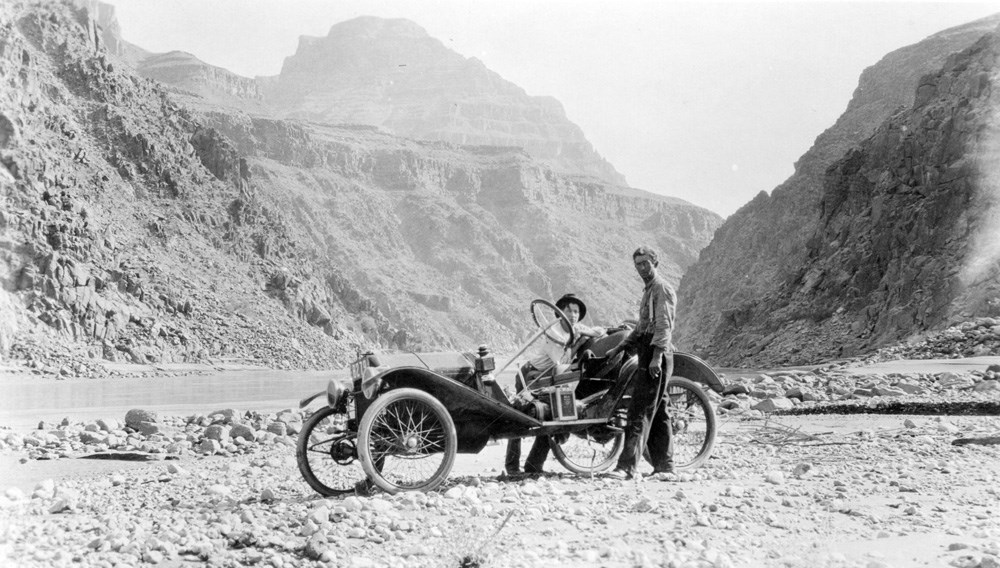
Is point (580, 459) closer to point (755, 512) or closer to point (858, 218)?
point (755, 512)

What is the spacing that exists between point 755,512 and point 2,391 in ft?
137

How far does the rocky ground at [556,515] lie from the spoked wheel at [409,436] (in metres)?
0.25

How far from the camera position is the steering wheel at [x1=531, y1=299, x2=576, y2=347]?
7414mm

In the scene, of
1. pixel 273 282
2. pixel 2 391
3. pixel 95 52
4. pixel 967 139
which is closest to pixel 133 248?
pixel 273 282

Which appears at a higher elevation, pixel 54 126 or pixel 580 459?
pixel 54 126

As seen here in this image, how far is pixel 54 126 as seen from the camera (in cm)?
7506

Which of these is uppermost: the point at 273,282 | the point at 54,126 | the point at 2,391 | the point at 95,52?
the point at 95,52

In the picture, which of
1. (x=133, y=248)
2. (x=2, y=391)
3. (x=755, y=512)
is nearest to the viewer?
(x=755, y=512)

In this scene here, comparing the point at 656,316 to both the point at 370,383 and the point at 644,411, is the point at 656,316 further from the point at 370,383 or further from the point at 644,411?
the point at 370,383

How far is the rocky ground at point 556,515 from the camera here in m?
4.46

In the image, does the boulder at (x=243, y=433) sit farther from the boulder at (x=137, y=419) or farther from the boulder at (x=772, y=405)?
the boulder at (x=772, y=405)

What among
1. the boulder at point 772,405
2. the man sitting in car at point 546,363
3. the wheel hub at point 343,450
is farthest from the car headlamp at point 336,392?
the boulder at point 772,405

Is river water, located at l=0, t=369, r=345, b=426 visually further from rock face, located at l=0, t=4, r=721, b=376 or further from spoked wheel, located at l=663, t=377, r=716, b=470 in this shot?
spoked wheel, located at l=663, t=377, r=716, b=470

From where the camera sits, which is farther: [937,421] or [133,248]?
[133,248]
